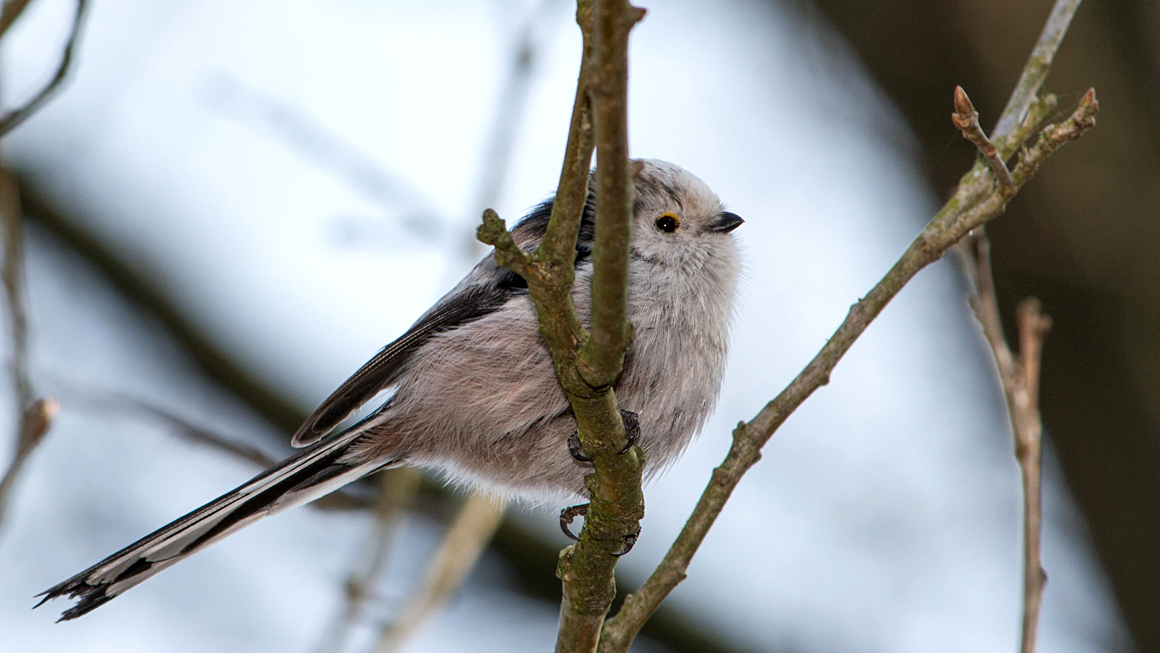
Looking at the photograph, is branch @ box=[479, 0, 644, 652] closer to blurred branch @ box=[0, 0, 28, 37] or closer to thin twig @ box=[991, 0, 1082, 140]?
thin twig @ box=[991, 0, 1082, 140]

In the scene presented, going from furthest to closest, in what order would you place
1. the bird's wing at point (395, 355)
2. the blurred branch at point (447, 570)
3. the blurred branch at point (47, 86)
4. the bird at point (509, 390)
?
the blurred branch at point (447, 570) → the bird's wing at point (395, 355) → the bird at point (509, 390) → the blurred branch at point (47, 86)

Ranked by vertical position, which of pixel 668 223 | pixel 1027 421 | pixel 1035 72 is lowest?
pixel 1027 421

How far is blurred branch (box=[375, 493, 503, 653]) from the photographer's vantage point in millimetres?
3328

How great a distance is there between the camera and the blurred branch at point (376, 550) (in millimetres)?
3232

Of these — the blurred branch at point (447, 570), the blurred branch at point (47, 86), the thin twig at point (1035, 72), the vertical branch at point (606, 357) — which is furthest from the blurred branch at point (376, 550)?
the thin twig at point (1035, 72)

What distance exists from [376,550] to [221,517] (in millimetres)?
603

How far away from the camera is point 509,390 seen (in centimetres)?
300

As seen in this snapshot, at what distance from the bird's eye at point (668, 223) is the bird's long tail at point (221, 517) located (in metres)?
1.14

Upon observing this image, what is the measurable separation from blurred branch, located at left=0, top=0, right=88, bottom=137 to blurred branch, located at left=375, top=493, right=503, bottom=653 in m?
1.78

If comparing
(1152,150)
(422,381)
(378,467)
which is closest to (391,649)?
(378,467)

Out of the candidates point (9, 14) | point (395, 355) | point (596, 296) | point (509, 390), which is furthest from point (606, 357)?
point (9, 14)

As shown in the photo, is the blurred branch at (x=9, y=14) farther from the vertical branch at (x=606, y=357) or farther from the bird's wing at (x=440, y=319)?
the vertical branch at (x=606, y=357)

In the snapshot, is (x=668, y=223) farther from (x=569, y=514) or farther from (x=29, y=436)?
(x=29, y=436)

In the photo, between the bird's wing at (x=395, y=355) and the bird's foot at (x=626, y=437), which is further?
the bird's wing at (x=395, y=355)
